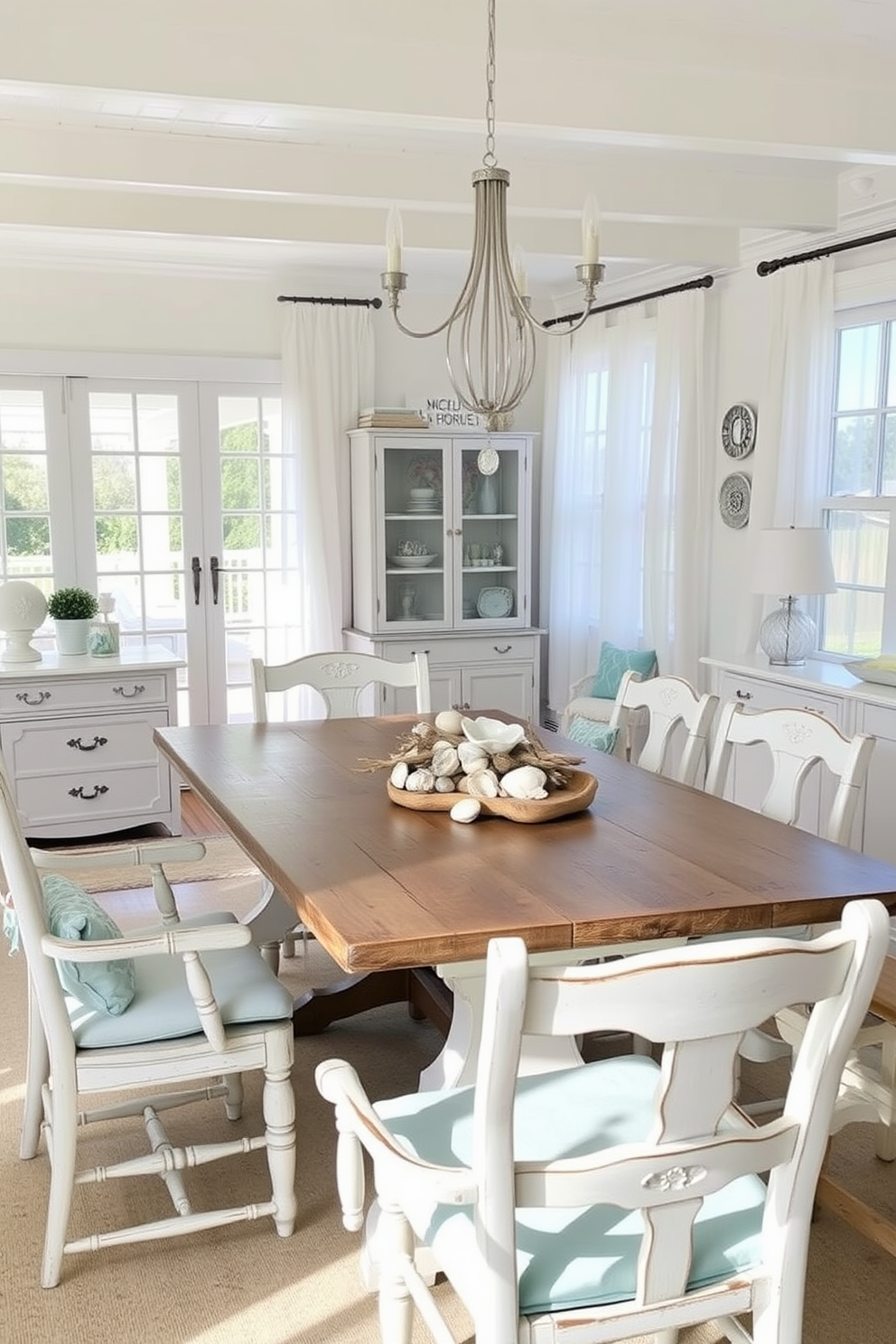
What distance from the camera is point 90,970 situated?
7.09 ft

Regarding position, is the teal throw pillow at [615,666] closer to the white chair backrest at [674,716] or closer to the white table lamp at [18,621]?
the white chair backrest at [674,716]

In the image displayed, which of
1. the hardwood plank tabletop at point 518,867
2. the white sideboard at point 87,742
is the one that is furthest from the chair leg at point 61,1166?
the white sideboard at point 87,742

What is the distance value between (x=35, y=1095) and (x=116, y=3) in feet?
7.98

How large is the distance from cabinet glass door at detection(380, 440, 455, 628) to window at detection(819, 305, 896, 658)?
1.97m

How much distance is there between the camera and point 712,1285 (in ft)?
4.94

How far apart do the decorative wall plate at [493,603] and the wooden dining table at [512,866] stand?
3.13m

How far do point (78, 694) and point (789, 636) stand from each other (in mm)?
2682

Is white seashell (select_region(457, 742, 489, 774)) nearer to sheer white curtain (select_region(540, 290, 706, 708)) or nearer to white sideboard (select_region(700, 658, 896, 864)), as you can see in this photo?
white sideboard (select_region(700, 658, 896, 864))

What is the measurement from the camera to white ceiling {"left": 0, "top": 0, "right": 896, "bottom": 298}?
9.53ft

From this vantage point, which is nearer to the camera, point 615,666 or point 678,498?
point 678,498

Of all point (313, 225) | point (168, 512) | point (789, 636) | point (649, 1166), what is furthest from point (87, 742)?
point (649, 1166)

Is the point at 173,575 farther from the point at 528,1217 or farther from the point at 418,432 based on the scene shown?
the point at 528,1217

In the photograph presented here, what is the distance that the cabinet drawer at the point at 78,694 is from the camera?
462 centimetres

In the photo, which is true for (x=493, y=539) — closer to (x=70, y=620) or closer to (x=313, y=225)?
(x=313, y=225)
